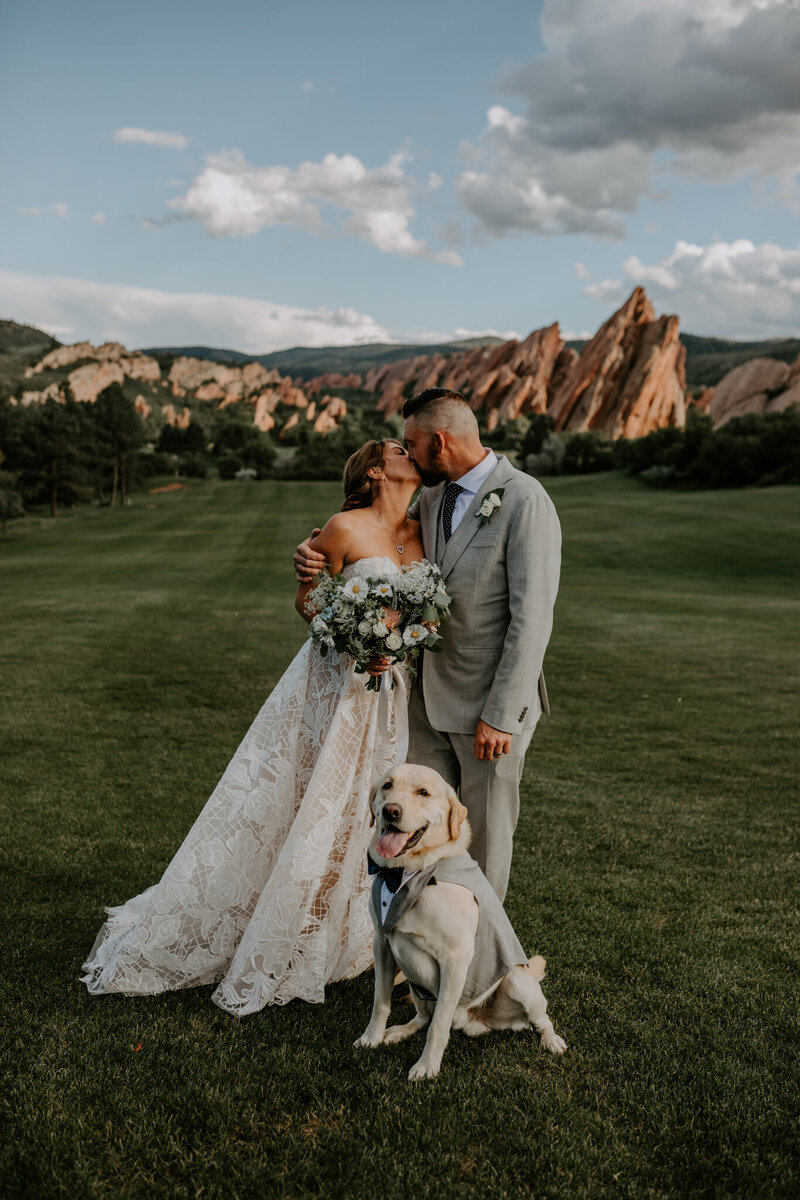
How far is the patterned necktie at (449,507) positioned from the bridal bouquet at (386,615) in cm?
38

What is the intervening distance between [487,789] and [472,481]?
1.50 metres

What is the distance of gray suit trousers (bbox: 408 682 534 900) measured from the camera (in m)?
3.71

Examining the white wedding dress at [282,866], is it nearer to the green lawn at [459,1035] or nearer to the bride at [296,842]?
the bride at [296,842]

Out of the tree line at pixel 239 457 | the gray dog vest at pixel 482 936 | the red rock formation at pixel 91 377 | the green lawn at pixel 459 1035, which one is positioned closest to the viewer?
the green lawn at pixel 459 1035

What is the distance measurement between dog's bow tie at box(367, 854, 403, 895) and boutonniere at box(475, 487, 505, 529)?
5.30 feet

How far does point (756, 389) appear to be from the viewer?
87.4 metres

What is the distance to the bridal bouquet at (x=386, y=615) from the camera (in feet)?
11.3

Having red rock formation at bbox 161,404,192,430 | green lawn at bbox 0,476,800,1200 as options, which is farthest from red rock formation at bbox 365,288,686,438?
green lawn at bbox 0,476,800,1200

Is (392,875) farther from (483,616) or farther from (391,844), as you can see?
(483,616)

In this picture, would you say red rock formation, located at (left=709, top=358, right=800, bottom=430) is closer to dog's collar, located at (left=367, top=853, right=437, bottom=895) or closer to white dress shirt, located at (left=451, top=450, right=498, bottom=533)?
white dress shirt, located at (left=451, top=450, right=498, bottom=533)

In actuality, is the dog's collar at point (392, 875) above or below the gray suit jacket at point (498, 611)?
below

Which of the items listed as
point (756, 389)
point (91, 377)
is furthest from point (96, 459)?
point (91, 377)

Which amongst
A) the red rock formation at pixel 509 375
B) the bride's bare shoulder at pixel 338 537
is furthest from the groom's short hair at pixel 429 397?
the red rock formation at pixel 509 375

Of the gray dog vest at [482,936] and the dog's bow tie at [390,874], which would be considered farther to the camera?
the gray dog vest at [482,936]
